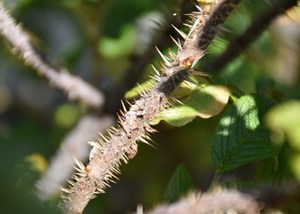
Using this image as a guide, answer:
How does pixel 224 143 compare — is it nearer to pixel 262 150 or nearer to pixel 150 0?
pixel 262 150

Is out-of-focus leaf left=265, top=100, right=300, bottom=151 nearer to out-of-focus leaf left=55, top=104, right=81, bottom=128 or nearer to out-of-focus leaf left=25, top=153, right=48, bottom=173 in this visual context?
out-of-focus leaf left=25, top=153, right=48, bottom=173

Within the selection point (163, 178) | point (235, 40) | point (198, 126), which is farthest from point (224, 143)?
point (163, 178)

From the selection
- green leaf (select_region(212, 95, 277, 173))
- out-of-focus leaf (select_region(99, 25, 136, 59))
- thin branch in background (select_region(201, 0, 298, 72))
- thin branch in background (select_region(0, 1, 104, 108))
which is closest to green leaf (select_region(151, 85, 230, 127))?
green leaf (select_region(212, 95, 277, 173))

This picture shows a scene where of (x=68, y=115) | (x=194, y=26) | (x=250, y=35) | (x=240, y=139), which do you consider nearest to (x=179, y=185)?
(x=240, y=139)

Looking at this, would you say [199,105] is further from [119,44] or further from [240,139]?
[119,44]

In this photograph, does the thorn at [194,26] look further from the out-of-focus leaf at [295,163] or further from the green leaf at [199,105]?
the out-of-focus leaf at [295,163]

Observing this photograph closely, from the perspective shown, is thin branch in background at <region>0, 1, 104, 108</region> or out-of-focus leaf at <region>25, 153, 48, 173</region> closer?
thin branch in background at <region>0, 1, 104, 108</region>

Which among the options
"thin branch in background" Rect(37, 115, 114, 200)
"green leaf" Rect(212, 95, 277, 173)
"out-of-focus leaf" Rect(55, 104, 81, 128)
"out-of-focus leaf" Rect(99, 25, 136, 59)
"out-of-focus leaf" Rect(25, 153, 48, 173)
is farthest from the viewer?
"out-of-focus leaf" Rect(55, 104, 81, 128)
